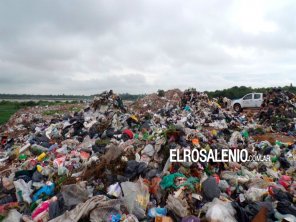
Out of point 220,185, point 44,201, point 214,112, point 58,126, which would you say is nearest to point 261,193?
point 220,185

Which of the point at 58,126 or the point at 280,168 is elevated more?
the point at 58,126

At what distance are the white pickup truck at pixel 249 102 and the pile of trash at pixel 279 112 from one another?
291 centimetres

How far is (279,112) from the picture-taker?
546 inches

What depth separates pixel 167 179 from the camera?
4.69 m

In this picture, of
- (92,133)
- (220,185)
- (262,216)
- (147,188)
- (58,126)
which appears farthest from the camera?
(58,126)

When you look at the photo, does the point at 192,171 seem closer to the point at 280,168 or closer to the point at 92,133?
the point at 280,168

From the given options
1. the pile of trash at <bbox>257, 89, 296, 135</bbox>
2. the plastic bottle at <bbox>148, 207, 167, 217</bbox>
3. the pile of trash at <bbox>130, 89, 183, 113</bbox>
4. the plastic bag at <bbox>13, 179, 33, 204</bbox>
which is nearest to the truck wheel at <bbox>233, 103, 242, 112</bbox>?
the pile of trash at <bbox>257, 89, 296, 135</bbox>

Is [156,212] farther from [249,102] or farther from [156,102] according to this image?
[156,102]

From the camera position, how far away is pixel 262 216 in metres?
3.66

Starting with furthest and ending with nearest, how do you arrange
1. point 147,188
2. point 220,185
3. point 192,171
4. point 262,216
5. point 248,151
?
point 248,151
point 192,171
point 220,185
point 147,188
point 262,216

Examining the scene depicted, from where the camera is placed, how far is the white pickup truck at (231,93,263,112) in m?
18.2

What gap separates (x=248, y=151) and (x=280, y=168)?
89 centimetres

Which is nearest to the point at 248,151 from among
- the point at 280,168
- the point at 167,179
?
the point at 280,168

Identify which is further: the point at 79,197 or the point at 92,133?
the point at 92,133
